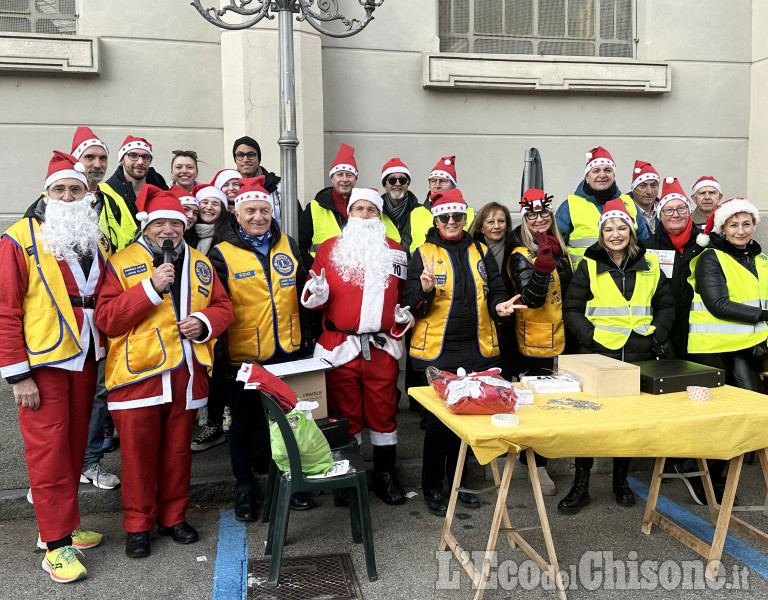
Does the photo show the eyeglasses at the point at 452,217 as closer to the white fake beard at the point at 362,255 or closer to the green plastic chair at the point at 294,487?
the white fake beard at the point at 362,255

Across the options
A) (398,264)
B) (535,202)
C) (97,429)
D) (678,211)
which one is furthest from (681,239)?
(97,429)

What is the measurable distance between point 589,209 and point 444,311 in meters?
1.69

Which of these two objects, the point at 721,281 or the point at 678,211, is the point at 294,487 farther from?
the point at 678,211

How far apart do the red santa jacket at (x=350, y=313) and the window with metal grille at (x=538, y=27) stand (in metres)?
4.85

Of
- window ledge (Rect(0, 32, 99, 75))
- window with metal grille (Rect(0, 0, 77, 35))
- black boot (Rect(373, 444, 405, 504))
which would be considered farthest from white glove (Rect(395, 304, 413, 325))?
window with metal grille (Rect(0, 0, 77, 35))

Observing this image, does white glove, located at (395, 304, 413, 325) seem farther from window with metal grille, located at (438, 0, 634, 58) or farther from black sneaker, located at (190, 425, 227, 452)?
window with metal grille, located at (438, 0, 634, 58)

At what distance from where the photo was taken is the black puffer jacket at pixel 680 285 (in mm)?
4809

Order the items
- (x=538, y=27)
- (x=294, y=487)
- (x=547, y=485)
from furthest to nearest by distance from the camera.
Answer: (x=538, y=27)
(x=547, y=485)
(x=294, y=487)

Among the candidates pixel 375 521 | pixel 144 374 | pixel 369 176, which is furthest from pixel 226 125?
pixel 375 521

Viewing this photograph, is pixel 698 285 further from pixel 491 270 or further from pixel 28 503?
pixel 28 503

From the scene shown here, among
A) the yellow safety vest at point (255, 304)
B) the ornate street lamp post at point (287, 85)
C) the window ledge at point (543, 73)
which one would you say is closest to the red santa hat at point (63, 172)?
the yellow safety vest at point (255, 304)

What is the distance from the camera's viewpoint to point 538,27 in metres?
8.48

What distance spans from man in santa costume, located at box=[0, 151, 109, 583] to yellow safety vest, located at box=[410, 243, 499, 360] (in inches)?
79.1

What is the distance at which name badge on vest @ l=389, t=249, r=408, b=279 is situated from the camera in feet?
14.8
